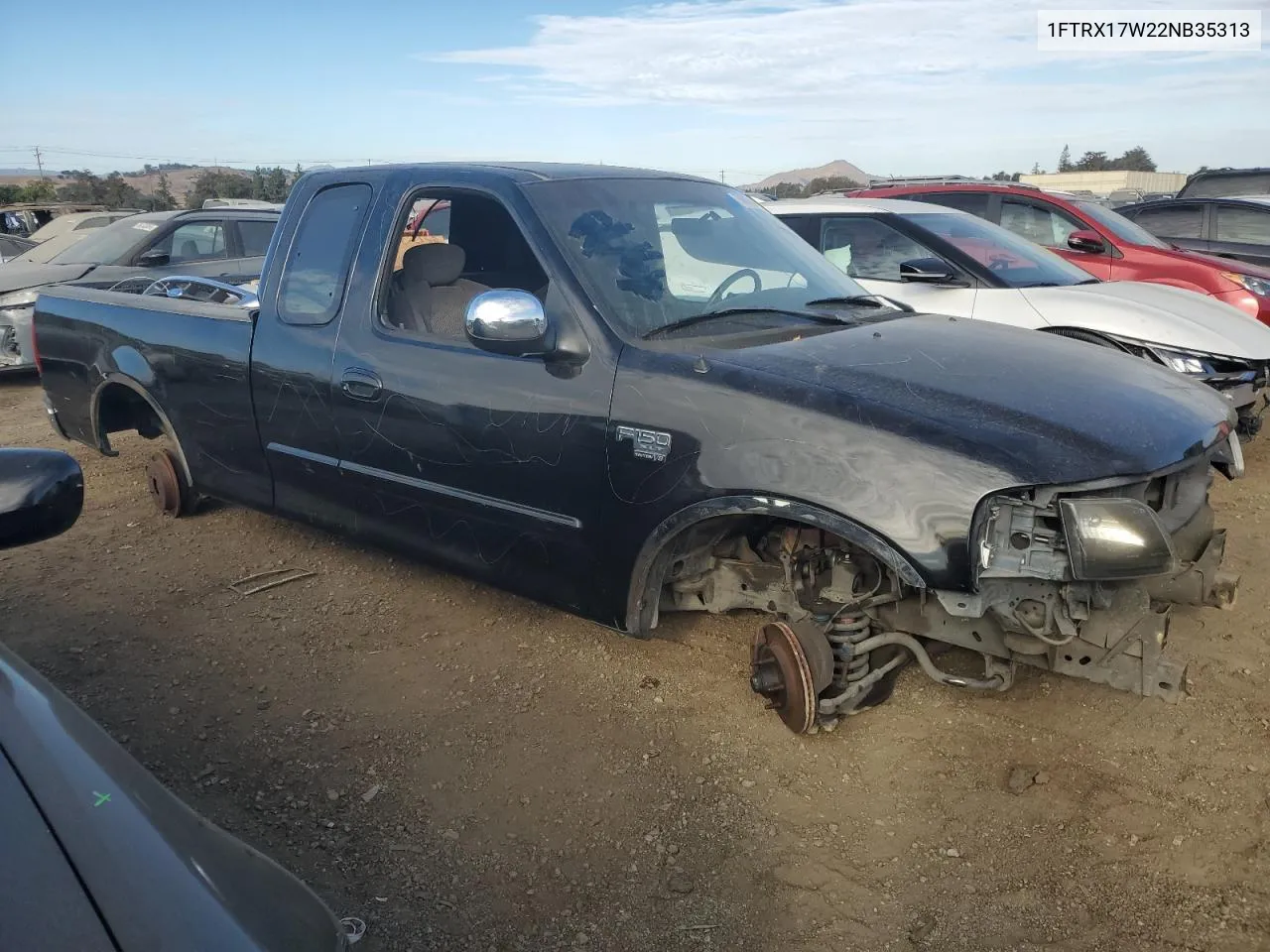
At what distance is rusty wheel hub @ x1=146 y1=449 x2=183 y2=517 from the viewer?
17.5ft

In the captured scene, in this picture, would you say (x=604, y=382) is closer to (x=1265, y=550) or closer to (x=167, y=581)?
(x=167, y=581)

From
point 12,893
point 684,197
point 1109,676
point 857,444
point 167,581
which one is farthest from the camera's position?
point 167,581

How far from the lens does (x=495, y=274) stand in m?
4.02

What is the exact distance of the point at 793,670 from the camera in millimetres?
3094

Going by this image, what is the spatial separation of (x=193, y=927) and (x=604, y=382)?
2136 mm

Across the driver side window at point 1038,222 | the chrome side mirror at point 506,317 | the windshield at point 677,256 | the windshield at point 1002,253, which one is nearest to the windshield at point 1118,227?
the driver side window at point 1038,222

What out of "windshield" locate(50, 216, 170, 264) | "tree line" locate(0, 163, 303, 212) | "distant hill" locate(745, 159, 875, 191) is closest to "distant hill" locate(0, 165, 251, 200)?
"tree line" locate(0, 163, 303, 212)

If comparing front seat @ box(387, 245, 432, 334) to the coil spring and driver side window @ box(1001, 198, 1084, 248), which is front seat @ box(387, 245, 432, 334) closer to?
the coil spring

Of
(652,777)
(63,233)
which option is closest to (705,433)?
(652,777)

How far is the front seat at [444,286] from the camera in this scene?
384cm

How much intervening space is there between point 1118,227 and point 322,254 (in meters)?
7.24

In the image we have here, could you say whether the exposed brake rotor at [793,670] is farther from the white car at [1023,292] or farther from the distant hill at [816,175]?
the distant hill at [816,175]

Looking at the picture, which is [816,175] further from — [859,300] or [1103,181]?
[859,300]

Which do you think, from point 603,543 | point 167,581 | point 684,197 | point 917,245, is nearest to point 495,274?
point 684,197
